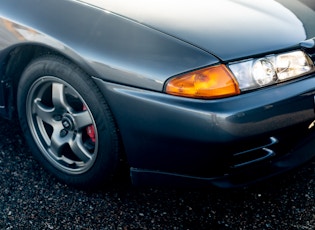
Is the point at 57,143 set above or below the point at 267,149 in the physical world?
below

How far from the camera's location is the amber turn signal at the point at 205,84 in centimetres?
200

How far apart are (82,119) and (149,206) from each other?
0.58m

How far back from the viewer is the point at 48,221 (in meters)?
2.31

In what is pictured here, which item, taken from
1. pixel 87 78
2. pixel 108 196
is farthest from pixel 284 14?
pixel 108 196

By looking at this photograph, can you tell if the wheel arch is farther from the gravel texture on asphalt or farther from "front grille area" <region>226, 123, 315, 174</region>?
"front grille area" <region>226, 123, 315, 174</region>

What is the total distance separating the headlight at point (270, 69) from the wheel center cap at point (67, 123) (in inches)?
37.5

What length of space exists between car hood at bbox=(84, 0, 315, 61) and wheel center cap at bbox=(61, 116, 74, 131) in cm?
64

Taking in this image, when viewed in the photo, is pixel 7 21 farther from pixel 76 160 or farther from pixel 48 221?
pixel 48 221

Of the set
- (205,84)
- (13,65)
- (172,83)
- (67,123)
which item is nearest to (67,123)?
(67,123)

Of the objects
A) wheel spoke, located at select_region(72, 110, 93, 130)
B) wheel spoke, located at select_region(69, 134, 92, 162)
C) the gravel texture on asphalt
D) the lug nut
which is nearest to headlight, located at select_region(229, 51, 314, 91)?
the gravel texture on asphalt

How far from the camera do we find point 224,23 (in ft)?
7.32

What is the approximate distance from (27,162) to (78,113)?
60cm

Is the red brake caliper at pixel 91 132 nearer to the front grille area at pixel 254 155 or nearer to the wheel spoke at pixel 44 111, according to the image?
the wheel spoke at pixel 44 111

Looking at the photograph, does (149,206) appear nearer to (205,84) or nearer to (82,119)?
(82,119)
